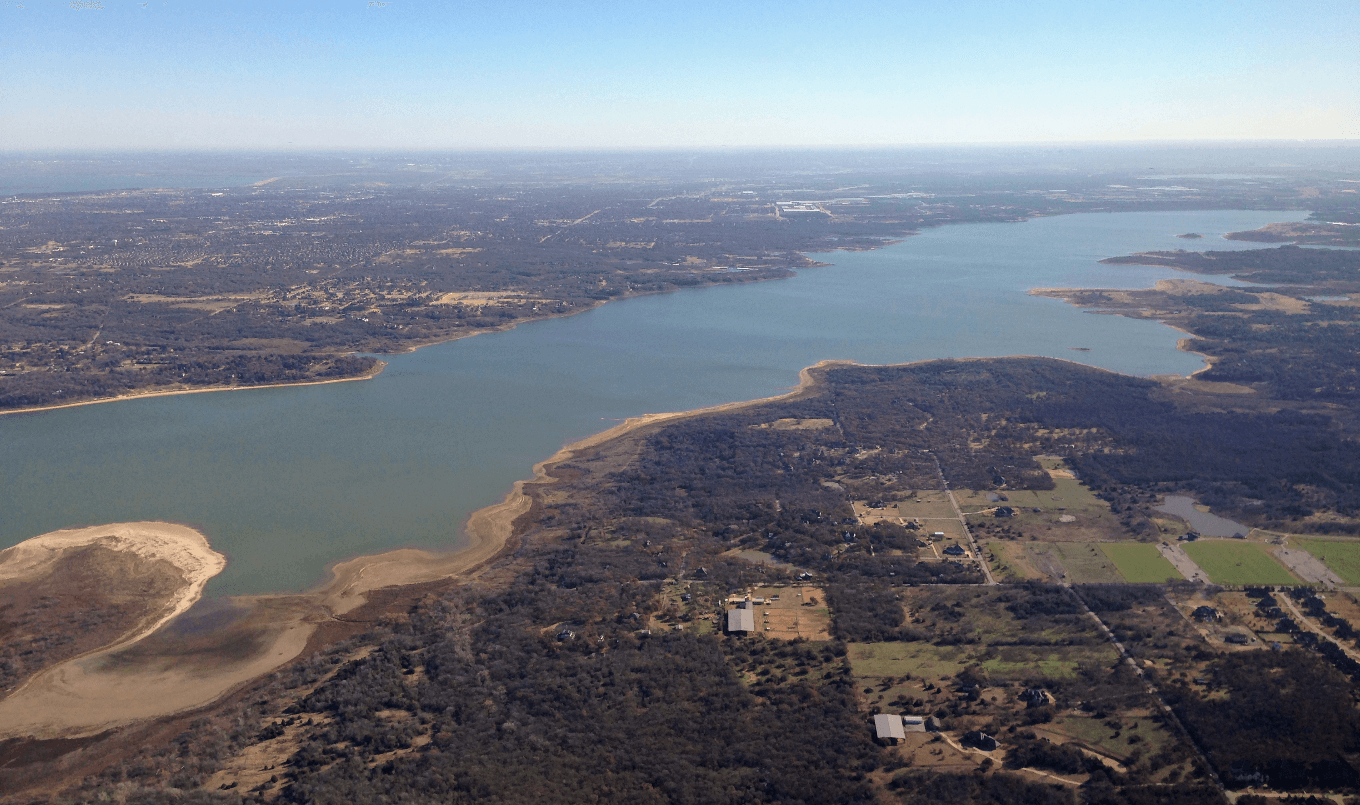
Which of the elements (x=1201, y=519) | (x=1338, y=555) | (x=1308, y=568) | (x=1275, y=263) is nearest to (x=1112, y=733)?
(x=1308, y=568)

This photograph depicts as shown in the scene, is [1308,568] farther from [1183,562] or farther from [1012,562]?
[1012,562]

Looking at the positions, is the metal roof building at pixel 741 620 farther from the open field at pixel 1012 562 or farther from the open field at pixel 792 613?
the open field at pixel 1012 562

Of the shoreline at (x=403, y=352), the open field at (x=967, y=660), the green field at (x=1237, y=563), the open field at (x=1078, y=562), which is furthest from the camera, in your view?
the shoreline at (x=403, y=352)

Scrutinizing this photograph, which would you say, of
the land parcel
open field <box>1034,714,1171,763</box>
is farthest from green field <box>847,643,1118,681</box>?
open field <box>1034,714,1171,763</box>

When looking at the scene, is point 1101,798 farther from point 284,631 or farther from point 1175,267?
point 1175,267

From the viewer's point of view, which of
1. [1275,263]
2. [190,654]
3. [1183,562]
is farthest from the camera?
[1275,263]

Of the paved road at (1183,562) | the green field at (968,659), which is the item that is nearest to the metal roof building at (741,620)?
the green field at (968,659)

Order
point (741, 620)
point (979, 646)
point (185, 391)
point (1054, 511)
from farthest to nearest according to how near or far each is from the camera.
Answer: point (185, 391) → point (1054, 511) → point (741, 620) → point (979, 646)
